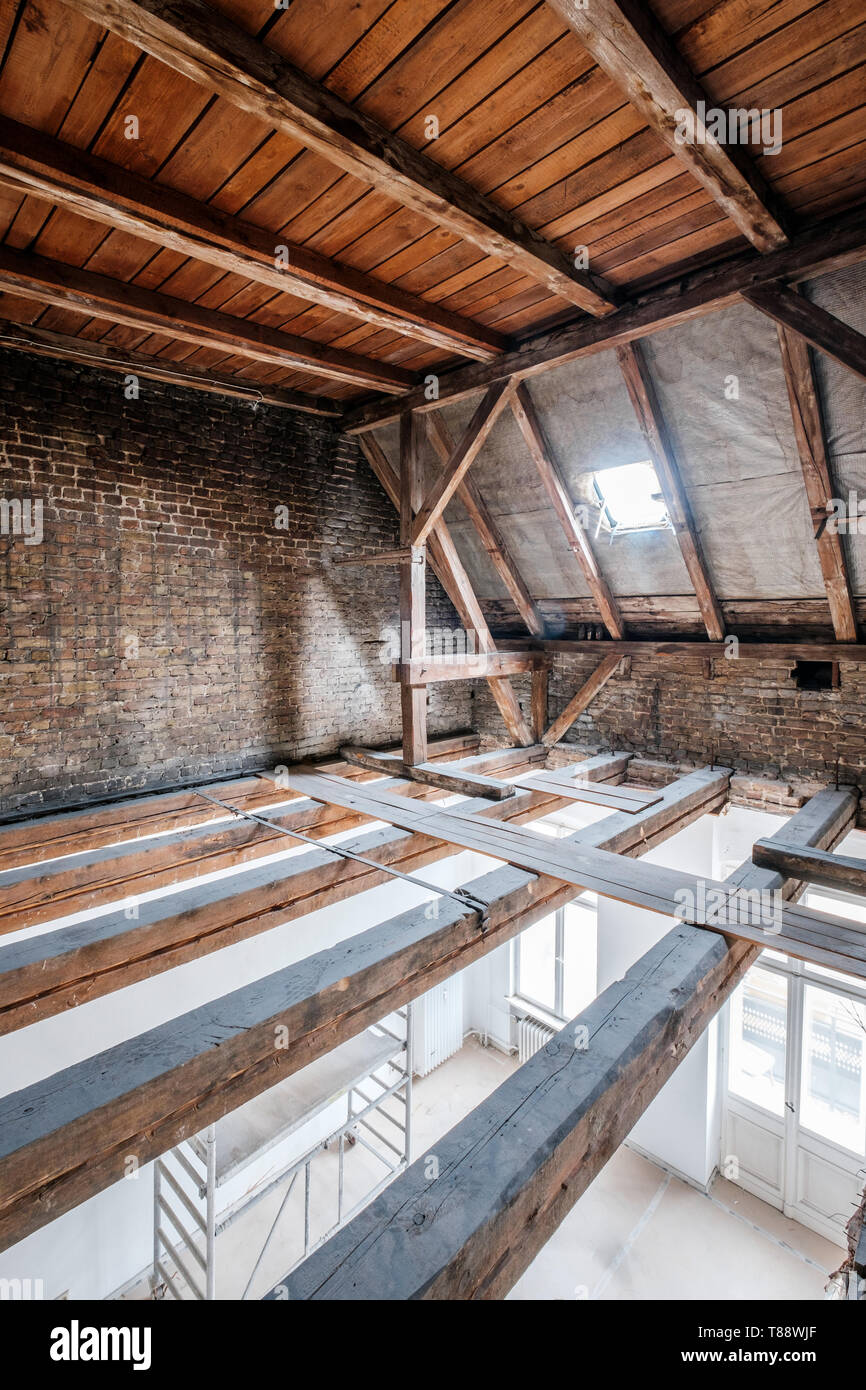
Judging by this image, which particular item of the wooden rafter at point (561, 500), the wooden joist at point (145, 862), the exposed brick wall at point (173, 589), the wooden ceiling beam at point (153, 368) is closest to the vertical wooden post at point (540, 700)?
the wooden rafter at point (561, 500)

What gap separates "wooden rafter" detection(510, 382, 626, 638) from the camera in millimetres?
4188

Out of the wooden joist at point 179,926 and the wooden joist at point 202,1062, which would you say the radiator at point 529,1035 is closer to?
the wooden joist at point 179,926

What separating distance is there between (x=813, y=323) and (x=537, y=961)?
7.16 metres

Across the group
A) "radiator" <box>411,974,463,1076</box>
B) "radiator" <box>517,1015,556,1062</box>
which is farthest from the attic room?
"radiator" <box>517,1015,556,1062</box>

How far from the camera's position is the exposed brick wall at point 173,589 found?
3.84 meters

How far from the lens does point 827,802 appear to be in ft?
13.7

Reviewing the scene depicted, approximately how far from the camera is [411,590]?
4.68 m

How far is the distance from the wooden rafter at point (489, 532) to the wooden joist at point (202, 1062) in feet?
10.4

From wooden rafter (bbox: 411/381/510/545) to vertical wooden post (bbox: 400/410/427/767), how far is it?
12cm

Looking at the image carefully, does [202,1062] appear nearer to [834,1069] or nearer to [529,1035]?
[834,1069]

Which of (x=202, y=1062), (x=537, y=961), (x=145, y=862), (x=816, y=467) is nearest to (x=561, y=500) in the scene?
(x=816, y=467)

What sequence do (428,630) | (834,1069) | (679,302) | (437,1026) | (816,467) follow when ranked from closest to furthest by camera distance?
(679,302)
(816,467)
(834,1069)
(428,630)
(437,1026)
